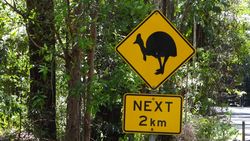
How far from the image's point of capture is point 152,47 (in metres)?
6.75

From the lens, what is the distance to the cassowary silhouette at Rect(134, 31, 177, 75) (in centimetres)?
674

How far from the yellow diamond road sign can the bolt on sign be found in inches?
8.7

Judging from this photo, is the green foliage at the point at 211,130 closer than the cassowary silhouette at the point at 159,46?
No

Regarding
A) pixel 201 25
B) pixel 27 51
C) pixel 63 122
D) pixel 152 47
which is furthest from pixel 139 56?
pixel 201 25

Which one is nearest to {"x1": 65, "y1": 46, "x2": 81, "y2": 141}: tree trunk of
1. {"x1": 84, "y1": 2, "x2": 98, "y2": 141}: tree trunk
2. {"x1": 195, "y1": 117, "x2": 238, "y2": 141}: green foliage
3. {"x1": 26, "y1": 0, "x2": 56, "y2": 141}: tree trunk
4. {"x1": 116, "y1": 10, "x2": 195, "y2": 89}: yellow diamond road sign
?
{"x1": 84, "y1": 2, "x2": 98, "y2": 141}: tree trunk

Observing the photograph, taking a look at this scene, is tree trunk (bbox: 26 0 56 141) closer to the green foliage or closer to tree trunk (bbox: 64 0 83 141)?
tree trunk (bbox: 64 0 83 141)

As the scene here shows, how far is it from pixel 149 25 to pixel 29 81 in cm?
445

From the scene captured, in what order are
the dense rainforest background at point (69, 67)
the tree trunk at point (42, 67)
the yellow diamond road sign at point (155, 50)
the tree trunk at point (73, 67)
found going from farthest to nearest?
the tree trunk at point (42, 67), the tree trunk at point (73, 67), the dense rainforest background at point (69, 67), the yellow diamond road sign at point (155, 50)

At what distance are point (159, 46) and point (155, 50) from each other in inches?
3.0

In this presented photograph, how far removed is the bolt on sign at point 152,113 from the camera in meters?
6.61

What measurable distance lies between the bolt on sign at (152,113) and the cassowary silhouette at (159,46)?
14.2 inches

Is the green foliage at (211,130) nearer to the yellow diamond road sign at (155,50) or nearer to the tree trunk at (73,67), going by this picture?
the tree trunk at (73,67)

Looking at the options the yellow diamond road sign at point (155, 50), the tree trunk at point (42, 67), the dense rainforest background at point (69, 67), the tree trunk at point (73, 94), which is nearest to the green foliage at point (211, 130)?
the dense rainforest background at point (69, 67)

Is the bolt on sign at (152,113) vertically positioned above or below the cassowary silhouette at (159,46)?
below
